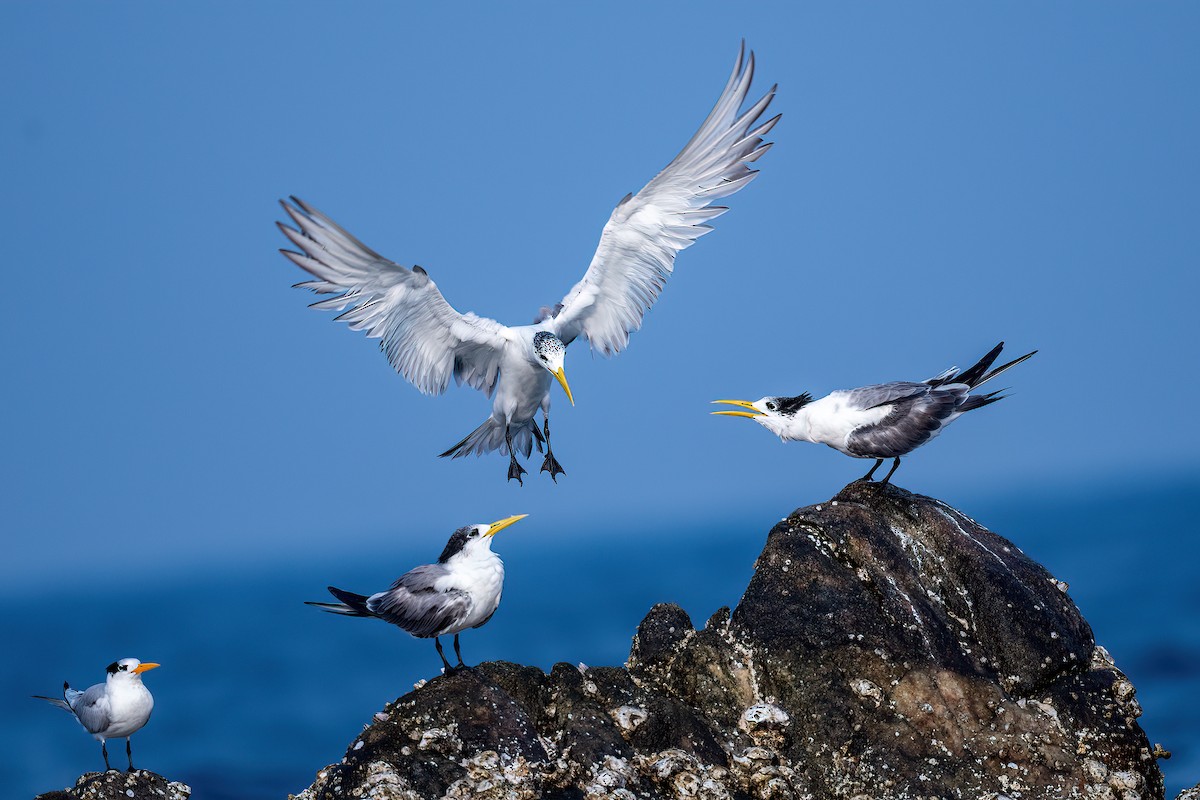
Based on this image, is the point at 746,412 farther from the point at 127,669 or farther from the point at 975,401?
the point at 127,669

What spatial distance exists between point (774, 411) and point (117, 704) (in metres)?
5.28

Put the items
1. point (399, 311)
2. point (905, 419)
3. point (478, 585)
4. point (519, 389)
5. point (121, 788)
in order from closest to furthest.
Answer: point (478, 585), point (121, 788), point (905, 419), point (399, 311), point (519, 389)

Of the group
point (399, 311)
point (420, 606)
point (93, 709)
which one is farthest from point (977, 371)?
point (93, 709)

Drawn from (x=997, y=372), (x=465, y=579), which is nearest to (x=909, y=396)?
(x=997, y=372)

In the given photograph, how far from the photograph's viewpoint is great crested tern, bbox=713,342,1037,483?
8.33 metres

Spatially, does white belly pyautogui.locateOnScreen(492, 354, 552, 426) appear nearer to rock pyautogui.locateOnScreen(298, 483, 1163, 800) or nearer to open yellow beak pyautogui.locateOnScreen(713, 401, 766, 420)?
open yellow beak pyautogui.locateOnScreen(713, 401, 766, 420)

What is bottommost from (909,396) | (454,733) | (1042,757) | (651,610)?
(1042,757)

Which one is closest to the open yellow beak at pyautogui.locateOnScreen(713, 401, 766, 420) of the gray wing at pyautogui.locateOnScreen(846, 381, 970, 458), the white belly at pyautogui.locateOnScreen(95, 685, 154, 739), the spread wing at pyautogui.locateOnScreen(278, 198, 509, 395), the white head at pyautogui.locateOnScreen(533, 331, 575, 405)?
the gray wing at pyautogui.locateOnScreen(846, 381, 970, 458)

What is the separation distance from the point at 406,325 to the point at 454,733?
4.45 m

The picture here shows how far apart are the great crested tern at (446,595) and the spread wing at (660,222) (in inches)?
156

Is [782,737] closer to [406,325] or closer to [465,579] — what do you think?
[465,579]

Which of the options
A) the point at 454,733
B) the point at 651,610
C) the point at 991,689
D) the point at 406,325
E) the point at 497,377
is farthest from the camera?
the point at 497,377

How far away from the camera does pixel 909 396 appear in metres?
8.42

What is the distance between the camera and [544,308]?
1164 cm
